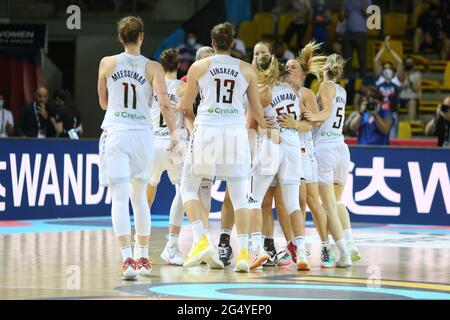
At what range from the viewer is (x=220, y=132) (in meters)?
12.0

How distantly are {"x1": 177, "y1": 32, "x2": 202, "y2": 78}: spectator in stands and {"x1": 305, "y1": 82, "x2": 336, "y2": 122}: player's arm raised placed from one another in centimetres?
1337

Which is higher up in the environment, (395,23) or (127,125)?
(395,23)

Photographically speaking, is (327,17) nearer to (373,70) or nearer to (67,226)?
(373,70)

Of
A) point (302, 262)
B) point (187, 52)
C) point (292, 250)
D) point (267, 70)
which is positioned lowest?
point (302, 262)

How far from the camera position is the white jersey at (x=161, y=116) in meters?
13.3

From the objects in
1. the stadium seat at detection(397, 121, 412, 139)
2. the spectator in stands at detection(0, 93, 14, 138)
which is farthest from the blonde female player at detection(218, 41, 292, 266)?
the stadium seat at detection(397, 121, 412, 139)

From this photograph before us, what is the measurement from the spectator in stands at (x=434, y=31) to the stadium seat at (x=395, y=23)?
92cm

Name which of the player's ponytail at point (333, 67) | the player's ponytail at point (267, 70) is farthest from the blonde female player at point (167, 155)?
the player's ponytail at point (333, 67)

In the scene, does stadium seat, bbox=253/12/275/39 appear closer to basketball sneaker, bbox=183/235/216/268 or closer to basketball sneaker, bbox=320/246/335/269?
basketball sneaker, bbox=320/246/335/269

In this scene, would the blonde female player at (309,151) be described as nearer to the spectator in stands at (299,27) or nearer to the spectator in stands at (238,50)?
the spectator in stands at (238,50)

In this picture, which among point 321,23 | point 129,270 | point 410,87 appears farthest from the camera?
point 321,23

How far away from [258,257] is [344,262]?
1.10 m

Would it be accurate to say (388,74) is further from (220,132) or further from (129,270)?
(129,270)

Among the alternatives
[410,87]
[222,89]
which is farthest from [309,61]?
[410,87]
